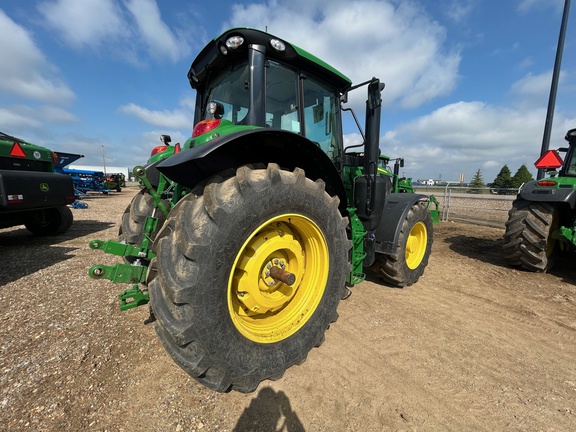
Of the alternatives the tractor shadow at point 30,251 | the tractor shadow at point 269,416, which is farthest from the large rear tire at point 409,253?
the tractor shadow at point 30,251

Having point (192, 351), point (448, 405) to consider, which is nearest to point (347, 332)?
point (448, 405)

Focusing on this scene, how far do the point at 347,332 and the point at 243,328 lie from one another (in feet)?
3.83

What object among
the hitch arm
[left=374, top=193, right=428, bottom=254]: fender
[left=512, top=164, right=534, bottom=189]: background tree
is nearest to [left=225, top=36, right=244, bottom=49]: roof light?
the hitch arm

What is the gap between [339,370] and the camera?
76.3 inches

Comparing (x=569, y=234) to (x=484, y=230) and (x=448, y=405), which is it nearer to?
(x=448, y=405)

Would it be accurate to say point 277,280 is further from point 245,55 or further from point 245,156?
point 245,55

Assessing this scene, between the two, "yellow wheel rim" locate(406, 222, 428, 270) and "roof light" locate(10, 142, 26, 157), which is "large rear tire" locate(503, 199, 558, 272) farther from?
"roof light" locate(10, 142, 26, 157)

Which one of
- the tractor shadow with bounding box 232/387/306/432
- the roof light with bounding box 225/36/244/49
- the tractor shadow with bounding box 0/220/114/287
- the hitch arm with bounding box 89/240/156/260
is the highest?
the roof light with bounding box 225/36/244/49

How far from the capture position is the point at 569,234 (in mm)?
3570

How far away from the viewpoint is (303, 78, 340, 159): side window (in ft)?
8.62

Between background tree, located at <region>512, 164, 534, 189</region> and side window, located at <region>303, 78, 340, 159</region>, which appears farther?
background tree, located at <region>512, 164, 534, 189</region>

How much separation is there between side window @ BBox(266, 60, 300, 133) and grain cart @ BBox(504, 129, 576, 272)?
379 centimetres

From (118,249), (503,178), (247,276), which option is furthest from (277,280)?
(503,178)

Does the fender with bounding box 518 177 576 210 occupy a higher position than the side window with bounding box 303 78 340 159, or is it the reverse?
the side window with bounding box 303 78 340 159
